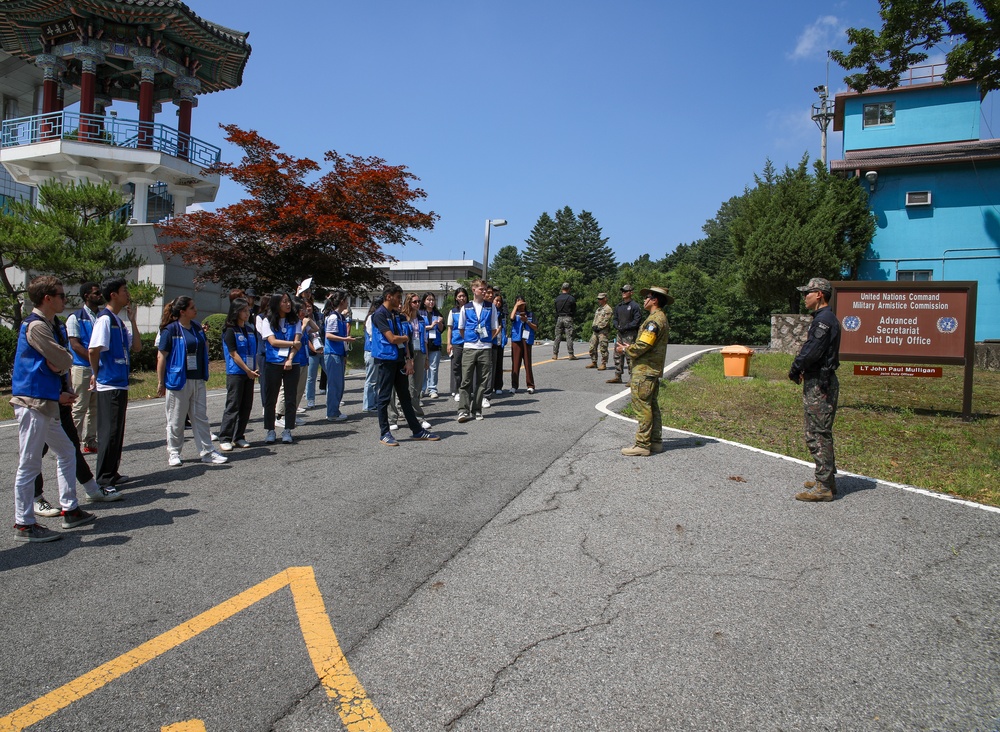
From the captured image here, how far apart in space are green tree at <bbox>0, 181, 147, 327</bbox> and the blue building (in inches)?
976

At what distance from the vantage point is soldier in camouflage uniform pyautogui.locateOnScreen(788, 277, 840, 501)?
6023mm

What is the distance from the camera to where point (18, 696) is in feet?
10.2

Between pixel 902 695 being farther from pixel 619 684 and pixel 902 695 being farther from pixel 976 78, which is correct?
pixel 976 78

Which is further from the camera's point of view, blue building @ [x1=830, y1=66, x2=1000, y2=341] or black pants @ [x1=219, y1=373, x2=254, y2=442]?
blue building @ [x1=830, y1=66, x2=1000, y2=341]

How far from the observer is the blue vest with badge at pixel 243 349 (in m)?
8.20

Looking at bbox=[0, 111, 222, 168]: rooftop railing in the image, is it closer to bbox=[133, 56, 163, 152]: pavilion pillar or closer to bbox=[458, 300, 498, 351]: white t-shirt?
bbox=[133, 56, 163, 152]: pavilion pillar

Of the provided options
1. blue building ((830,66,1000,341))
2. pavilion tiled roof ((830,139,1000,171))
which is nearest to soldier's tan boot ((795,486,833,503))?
blue building ((830,66,1000,341))

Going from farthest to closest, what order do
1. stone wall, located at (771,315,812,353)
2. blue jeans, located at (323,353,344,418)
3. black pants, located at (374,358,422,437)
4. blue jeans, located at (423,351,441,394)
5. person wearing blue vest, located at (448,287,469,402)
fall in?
stone wall, located at (771,315,812,353) < blue jeans, located at (423,351,441,394) < person wearing blue vest, located at (448,287,469,402) < blue jeans, located at (323,353,344,418) < black pants, located at (374,358,422,437)

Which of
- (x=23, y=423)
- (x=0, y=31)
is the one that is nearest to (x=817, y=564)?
(x=23, y=423)

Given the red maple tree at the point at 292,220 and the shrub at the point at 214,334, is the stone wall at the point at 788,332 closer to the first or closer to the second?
the red maple tree at the point at 292,220

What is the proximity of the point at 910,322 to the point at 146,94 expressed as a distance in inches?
1014

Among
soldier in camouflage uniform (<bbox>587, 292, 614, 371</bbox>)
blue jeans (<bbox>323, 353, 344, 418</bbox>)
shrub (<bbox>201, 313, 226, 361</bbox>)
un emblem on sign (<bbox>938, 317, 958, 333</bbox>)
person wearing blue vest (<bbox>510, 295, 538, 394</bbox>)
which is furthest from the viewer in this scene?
shrub (<bbox>201, 313, 226, 361</bbox>)

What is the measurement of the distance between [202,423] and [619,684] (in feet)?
18.8

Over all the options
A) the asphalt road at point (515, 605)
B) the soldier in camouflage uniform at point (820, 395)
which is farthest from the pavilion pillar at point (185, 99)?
the soldier in camouflage uniform at point (820, 395)
